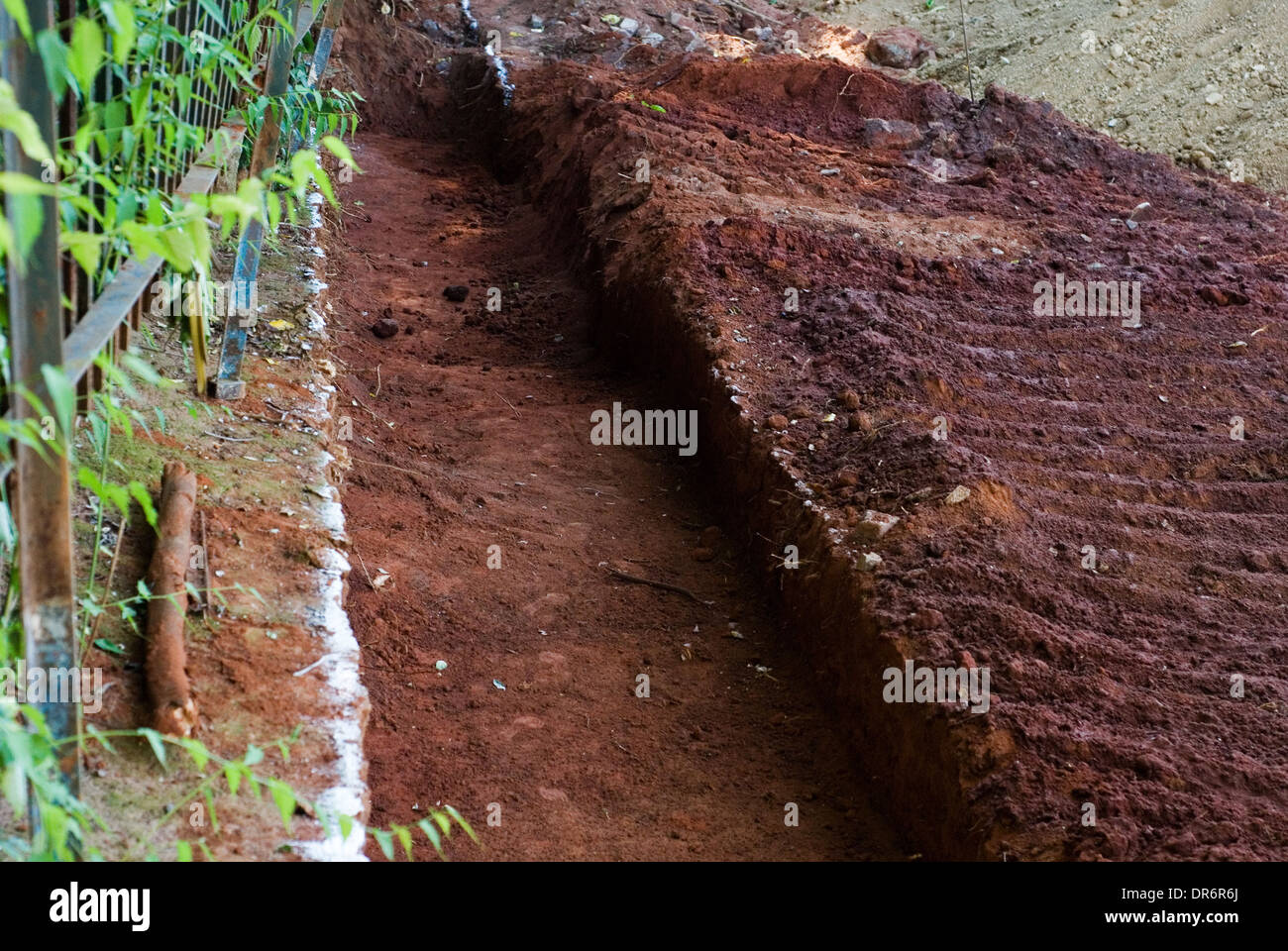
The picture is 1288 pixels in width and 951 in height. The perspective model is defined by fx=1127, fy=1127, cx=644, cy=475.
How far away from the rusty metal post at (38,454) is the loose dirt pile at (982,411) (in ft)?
8.19

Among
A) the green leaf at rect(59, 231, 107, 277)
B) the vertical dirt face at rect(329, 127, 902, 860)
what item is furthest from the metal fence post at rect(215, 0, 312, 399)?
the green leaf at rect(59, 231, 107, 277)

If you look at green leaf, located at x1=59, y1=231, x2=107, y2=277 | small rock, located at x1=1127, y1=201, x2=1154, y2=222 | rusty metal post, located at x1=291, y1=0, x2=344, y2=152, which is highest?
rusty metal post, located at x1=291, y1=0, x2=344, y2=152

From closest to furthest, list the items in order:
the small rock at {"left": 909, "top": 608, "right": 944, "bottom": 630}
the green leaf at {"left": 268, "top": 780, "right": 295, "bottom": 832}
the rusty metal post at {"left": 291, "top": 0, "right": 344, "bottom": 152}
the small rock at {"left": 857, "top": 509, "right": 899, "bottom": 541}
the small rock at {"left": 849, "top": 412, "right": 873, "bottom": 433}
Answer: the green leaf at {"left": 268, "top": 780, "right": 295, "bottom": 832}, the small rock at {"left": 909, "top": 608, "right": 944, "bottom": 630}, the small rock at {"left": 857, "top": 509, "right": 899, "bottom": 541}, the small rock at {"left": 849, "top": 412, "right": 873, "bottom": 433}, the rusty metal post at {"left": 291, "top": 0, "right": 344, "bottom": 152}

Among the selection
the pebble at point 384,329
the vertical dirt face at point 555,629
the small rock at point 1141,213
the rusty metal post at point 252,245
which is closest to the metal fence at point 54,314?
the rusty metal post at point 252,245

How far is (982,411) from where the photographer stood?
5355 mm

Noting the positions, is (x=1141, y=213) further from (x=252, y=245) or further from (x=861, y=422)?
(x=252, y=245)

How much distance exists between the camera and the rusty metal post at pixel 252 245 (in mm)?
4523

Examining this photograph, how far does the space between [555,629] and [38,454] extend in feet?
9.12

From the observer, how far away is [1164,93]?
10.7 m

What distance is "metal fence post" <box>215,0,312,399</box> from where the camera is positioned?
4.52 m

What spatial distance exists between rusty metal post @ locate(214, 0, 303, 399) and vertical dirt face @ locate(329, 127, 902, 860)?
76 cm

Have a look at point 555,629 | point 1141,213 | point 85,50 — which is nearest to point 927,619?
point 555,629

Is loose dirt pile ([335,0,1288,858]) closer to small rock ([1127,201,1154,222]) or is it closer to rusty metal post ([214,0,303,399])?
small rock ([1127,201,1154,222])

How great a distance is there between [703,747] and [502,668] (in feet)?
2.76
